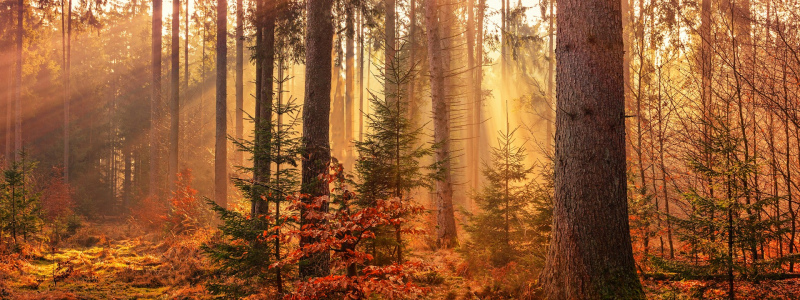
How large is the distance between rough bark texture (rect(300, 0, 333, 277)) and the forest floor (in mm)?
2497

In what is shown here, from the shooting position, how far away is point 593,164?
15.5ft

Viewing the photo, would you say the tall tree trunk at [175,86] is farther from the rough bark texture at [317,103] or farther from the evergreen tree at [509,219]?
the evergreen tree at [509,219]

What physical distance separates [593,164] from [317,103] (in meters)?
4.84

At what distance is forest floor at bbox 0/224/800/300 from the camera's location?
5379 mm

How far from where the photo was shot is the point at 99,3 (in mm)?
15695

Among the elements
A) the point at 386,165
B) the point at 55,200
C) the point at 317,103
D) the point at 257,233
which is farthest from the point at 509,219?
the point at 55,200

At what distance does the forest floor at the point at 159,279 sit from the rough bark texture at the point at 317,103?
2.50 meters

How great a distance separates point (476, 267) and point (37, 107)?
3277 cm

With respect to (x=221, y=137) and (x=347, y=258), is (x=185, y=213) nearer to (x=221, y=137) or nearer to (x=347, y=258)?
(x=221, y=137)

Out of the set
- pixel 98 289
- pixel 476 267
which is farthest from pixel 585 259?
pixel 98 289

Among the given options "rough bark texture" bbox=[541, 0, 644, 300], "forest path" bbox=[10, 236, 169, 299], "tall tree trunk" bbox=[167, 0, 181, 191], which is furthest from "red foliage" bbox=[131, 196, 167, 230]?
"rough bark texture" bbox=[541, 0, 644, 300]

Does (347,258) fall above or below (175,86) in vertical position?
below

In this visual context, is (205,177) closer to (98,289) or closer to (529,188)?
(98,289)

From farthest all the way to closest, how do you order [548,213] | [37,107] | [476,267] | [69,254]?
[37,107] < [69,254] < [476,267] < [548,213]
